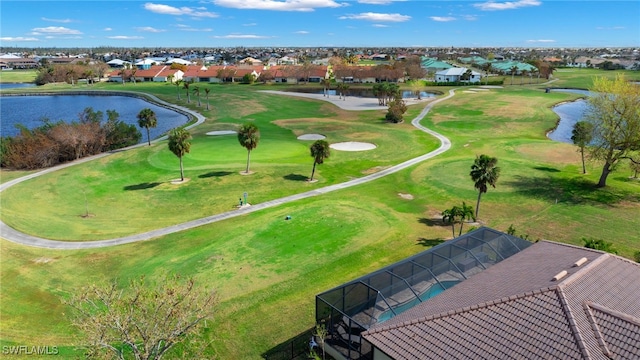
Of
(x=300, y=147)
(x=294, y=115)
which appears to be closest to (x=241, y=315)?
(x=300, y=147)

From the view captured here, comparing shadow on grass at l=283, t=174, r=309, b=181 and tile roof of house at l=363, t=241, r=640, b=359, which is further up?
tile roof of house at l=363, t=241, r=640, b=359

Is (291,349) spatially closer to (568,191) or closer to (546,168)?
(568,191)

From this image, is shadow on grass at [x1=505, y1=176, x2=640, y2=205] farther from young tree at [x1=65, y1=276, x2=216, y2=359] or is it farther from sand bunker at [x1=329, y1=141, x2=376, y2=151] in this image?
young tree at [x1=65, y1=276, x2=216, y2=359]

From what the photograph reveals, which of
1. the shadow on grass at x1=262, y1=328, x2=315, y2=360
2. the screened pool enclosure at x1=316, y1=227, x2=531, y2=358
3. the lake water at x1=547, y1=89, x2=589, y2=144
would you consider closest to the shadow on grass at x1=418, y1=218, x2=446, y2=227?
the screened pool enclosure at x1=316, y1=227, x2=531, y2=358

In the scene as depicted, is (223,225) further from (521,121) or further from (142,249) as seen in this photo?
(521,121)

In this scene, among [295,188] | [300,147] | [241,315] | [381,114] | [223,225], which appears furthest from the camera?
[381,114]
